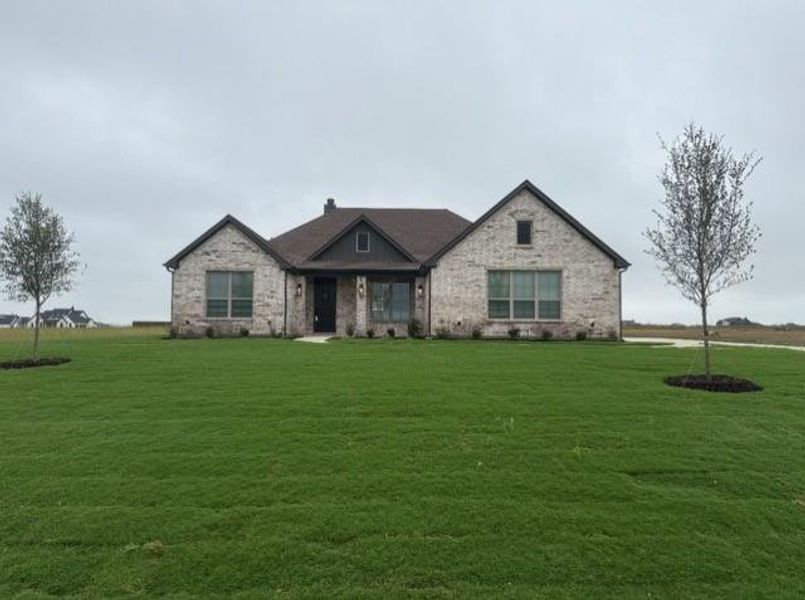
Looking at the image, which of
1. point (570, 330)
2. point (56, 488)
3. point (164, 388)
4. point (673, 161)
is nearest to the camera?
point (56, 488)

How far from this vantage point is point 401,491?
5660mm

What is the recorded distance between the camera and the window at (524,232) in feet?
79.4

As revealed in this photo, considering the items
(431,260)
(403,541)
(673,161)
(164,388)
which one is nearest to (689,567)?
(403,541)

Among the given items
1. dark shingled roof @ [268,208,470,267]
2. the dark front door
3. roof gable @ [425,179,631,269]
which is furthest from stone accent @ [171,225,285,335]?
roof gable @ [425,179,631,269]

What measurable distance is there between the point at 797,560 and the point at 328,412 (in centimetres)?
577

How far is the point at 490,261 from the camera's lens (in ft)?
79.0

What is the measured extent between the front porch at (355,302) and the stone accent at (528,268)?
1.28m

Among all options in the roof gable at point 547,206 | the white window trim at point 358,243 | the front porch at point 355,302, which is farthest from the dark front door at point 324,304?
the roof gable at point 547,206

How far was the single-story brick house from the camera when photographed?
24047 millimetres

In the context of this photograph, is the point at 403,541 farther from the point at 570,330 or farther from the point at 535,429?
the point at 570,330

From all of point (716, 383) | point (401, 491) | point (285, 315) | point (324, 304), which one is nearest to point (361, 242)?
point (324, 304)

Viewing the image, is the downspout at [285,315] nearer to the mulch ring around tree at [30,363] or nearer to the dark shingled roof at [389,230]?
the dark shingled roof at [389,230]

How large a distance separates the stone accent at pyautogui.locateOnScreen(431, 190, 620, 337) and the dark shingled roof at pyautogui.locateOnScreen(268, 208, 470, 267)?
2.18 m

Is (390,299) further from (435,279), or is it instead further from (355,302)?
(435,279)
